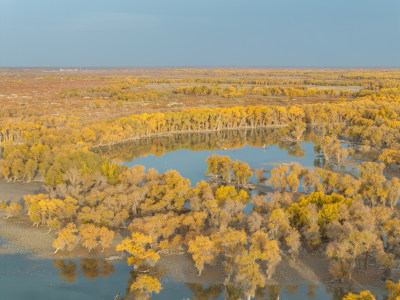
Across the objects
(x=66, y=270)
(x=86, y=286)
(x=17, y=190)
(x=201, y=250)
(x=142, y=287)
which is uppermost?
(x=201, y=250)

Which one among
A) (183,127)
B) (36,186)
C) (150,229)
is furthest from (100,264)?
(183,127)

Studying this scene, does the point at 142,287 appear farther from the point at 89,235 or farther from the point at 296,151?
the point at 296,151

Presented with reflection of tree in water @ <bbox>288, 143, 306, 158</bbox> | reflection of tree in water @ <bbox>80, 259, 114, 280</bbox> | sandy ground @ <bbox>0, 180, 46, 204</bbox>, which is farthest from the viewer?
reflection of tree in water @ <bbox>288, 143, 306, 158</bbox>

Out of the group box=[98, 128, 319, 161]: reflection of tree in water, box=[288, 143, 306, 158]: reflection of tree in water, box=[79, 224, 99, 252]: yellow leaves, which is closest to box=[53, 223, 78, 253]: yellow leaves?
box=[79, 224, 99, 252]: yellow leaves

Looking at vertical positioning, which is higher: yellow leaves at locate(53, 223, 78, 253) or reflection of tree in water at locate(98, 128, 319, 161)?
reflection of tree in water at locate(98, 128, 319, 161)

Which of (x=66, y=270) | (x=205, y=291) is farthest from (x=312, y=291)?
(x=66, y=270)

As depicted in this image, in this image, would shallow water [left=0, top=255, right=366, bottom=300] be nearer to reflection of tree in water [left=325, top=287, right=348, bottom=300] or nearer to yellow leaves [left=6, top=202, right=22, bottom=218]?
reflection of tree in water [left=325, top=287, right=348, bottom=300]

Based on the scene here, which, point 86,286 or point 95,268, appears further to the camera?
point 95,268
